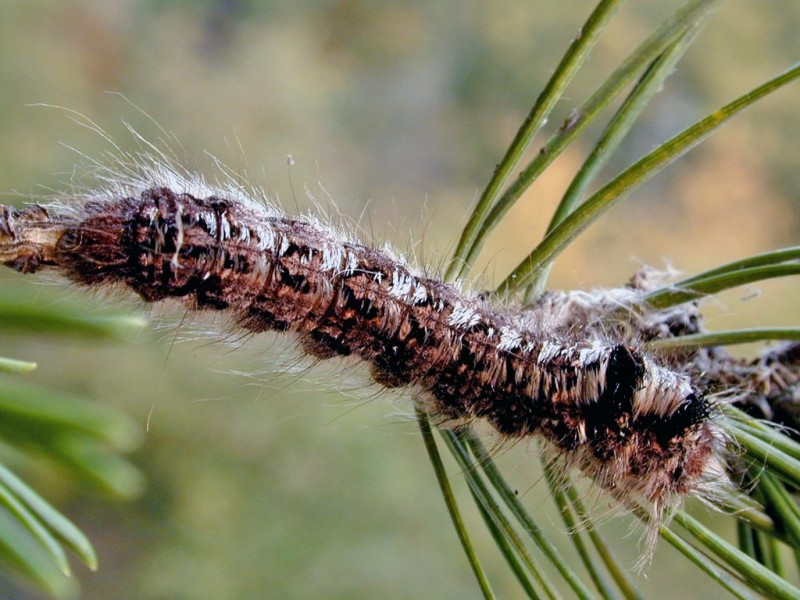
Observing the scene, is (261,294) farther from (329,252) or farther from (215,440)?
(215,440)

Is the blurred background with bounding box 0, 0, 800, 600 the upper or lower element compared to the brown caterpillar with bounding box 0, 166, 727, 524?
upper

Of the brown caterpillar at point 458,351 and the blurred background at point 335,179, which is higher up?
the blurred background at point 335,179

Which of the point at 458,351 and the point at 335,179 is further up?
the point at 335,179

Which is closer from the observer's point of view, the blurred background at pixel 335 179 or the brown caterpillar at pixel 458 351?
the brown caterpillar at pixel 458 351

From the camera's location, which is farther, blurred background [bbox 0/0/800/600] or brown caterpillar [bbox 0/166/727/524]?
blurred background [bbox 0/0/800/600]
